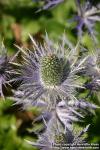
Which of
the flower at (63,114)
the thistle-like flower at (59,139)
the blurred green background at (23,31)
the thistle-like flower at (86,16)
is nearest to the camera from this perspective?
the thistle-like flower at (59,139)

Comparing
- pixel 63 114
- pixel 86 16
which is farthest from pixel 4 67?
pixel 86 16

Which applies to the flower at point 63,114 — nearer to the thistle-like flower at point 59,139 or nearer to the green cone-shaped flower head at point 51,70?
the thistle-like flower at point 59,139

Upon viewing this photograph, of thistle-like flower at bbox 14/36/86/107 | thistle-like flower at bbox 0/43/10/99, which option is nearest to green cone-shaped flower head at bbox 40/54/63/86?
thistle-like flower at bbox 14/36/86/107

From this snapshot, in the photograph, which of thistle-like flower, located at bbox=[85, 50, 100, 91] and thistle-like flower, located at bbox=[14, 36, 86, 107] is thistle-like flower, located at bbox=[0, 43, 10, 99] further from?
thistle-like flower, located at bbox=[85, 50, 100, 91]

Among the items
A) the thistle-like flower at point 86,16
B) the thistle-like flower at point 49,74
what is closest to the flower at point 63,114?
the thistle-like flower at point 49,74

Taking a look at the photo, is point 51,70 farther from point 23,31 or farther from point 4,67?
point 23,31
